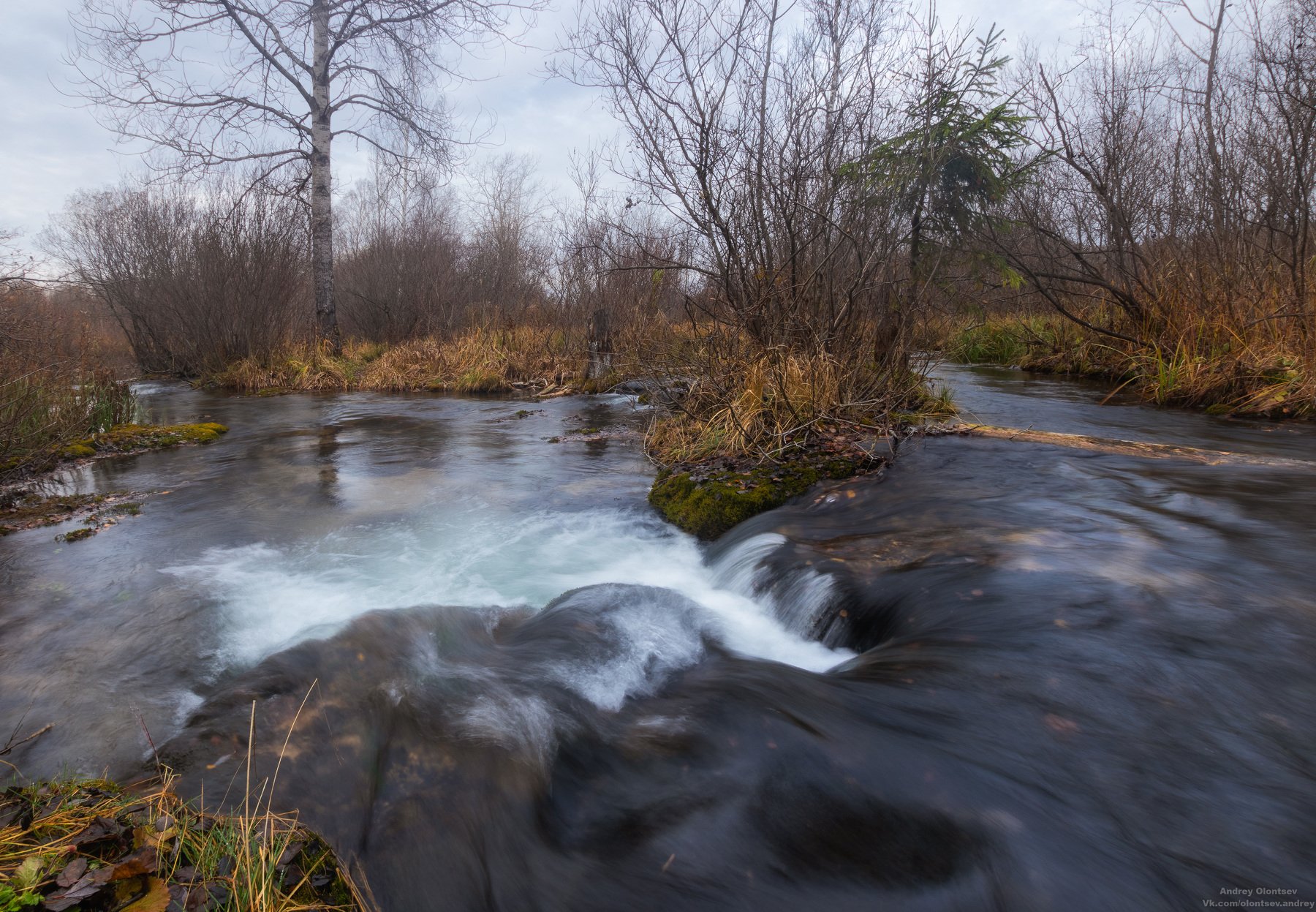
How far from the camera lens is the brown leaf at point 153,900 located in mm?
1256

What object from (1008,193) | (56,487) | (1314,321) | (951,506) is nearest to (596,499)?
(951,506)

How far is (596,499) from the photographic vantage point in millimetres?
5641

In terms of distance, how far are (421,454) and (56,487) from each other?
3121 mm

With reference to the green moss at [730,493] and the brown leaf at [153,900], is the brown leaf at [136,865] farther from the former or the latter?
the green moss at [730,493]

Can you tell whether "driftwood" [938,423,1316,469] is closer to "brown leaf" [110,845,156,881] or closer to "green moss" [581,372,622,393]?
"brown leaf" [110,845,156,881]

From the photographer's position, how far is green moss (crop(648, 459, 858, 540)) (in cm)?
478

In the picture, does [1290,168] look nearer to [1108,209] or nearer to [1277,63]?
[1277,63]

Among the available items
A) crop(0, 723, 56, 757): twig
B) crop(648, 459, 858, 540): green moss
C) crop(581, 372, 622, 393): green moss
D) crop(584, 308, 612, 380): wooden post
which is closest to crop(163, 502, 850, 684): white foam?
crop(648, 459, 858, 540): green moss

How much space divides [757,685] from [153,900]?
1930 mm

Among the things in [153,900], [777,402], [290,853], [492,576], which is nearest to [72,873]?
[153,900]

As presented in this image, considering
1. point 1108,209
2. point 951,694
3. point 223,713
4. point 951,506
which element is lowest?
point 223,713

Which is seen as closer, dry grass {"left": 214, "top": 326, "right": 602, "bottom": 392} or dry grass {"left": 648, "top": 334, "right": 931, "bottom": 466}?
dry grass {"left": 648, "top": 334, "right": 931, "bottom": 466}

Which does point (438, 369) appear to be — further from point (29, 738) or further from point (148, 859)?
point (148, 859)

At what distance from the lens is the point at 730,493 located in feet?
16.1
